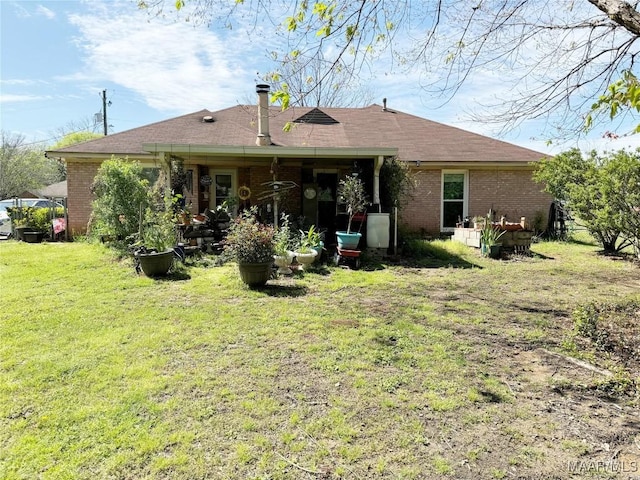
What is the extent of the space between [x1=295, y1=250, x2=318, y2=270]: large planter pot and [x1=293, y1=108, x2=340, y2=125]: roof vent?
7.50 metres

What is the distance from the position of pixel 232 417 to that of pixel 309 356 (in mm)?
1209

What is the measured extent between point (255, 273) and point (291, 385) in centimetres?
340

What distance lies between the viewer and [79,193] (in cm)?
1249

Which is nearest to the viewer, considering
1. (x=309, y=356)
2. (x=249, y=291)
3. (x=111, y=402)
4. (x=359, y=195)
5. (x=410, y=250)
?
(x=111, y=402)

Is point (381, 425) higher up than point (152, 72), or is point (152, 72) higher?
point (152, 72)

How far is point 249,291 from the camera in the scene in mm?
6449

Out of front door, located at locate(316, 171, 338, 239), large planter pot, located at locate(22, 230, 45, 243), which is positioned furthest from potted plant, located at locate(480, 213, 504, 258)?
large planter pot, located at locate(22, 230, 45, 243)

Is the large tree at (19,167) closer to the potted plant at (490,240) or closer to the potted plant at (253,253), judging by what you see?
the potted plant at (253,253)

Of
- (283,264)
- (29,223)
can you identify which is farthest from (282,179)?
(29,223)

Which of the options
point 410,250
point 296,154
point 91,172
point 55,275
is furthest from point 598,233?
point 91,172

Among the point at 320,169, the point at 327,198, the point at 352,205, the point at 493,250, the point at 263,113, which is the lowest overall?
the point at 493,250

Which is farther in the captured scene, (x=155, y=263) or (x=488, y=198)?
(x=488, y=198)

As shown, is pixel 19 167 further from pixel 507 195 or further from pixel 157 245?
pixel 507 195

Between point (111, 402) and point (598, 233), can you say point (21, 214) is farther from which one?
point (598, 233)
